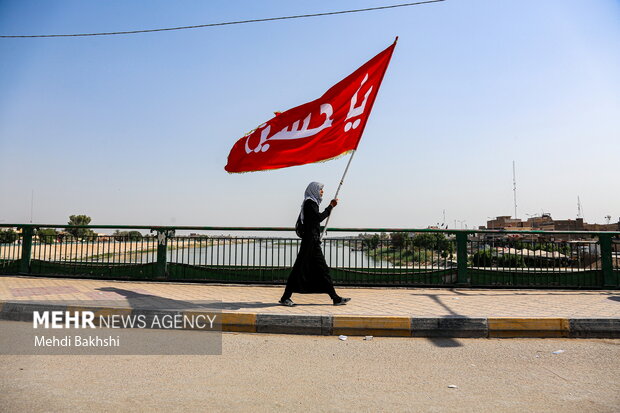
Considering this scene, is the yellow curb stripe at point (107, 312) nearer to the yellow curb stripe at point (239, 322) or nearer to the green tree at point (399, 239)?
the yellow curb stripe at point (239, 322)

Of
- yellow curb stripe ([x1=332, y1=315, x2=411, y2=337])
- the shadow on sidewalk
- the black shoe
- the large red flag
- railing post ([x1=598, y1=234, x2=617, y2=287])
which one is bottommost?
yellow curb stripe ([x1=332, y1=315, x2=411, y2=337])

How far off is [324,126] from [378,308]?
9.25 feet

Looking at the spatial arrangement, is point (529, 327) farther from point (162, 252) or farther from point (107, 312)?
point (162, 252)

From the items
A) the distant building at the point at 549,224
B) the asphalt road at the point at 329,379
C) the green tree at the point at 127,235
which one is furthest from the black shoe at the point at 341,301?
the distant building at the point at 549,224

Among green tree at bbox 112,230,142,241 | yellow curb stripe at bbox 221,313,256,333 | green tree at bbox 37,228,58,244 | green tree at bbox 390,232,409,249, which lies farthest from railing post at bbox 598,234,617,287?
green tree at bbox 37,228,58,244

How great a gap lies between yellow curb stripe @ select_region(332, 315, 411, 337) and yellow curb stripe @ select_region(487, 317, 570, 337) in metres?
1.03

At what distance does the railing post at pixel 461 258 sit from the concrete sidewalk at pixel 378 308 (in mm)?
288

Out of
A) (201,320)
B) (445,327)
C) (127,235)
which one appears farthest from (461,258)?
(127,235)

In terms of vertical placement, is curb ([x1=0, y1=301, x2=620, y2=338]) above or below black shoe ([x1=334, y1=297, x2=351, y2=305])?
below

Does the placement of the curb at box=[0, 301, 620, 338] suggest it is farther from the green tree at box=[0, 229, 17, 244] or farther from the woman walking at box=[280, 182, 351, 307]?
the green tree at box=[0, 229, 17, 244]

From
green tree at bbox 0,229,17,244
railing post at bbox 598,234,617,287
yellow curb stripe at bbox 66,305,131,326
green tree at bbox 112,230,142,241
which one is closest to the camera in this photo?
yellow curb stripe at bbox 66,305,131,326

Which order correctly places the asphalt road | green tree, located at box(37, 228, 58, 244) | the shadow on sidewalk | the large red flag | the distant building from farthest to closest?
the distant building < green tree, located at box(37, 228, 58, 244) < the large red flag < the shadow on sidewalk < the asphalt road

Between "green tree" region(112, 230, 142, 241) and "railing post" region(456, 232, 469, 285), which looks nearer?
"railing post" region(456, 232, 469, 285)

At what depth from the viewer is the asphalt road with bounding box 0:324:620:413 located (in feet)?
9.03
